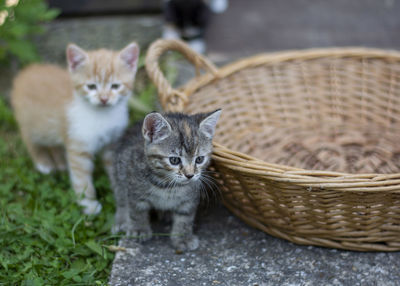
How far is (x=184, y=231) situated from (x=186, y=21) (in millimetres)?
2213

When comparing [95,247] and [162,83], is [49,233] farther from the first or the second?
[162,83]

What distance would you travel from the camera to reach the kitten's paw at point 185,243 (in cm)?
204

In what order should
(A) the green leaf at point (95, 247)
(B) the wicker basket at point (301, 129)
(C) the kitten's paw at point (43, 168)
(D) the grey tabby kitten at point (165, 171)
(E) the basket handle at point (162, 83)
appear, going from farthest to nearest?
(C) the kitten's paw at point (43, 168) < (E) the basket handle at point (162, 83) < (A) the green leaf at point (95, 247) < (D) the grey tabby kitten at point (165, 171) < (B) the wicker basket at point (301, 129)

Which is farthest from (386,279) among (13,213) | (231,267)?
(13,213)

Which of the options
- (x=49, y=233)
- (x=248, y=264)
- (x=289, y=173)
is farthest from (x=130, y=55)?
(x=248, y=264)

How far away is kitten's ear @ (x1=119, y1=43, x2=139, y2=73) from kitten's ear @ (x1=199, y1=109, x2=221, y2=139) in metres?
0.70

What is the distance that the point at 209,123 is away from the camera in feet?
6.40

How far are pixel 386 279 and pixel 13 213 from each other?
186 centimetres

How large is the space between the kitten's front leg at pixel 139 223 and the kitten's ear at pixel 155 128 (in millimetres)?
369

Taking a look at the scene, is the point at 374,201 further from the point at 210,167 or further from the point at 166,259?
the point at 166,259

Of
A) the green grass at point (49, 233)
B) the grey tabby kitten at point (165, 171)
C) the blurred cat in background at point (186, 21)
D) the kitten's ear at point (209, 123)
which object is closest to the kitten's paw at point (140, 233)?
the grey tabby kitten at point (165, 171)

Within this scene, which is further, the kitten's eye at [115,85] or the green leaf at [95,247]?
the kitten's eye at [115,85]

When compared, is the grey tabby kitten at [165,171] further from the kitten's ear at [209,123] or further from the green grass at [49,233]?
the green grass at [49,233]

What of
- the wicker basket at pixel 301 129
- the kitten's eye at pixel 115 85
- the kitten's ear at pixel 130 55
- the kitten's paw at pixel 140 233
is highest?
the kitten's ear at pixel 130 55
